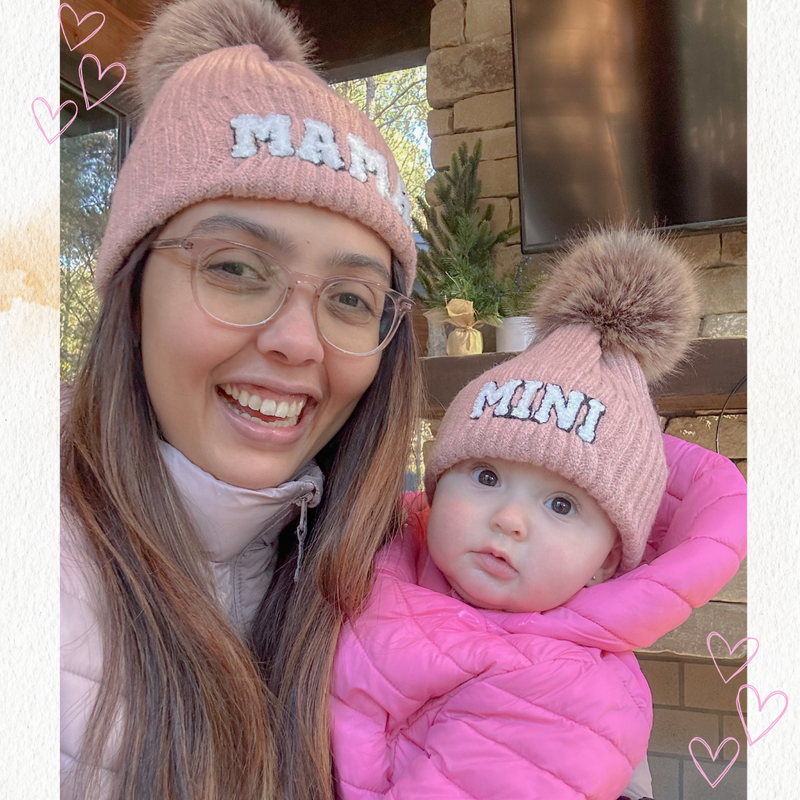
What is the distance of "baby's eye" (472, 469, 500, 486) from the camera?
98cm

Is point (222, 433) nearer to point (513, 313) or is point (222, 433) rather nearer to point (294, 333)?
point (294, 333)

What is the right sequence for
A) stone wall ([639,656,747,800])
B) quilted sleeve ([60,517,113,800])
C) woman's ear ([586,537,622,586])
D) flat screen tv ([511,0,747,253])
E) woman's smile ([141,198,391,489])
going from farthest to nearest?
stone wall ([639,656,747,800]), flat screen tv ([511,0,747,253]), woman's ear ([586,537,622,586]), woman's smile ([141,198,391,489]), quilted sleeve ([60,517,113,800])

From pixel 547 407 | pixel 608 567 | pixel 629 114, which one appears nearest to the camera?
pixel 547 407

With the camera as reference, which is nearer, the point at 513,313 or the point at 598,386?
the point at 598,386

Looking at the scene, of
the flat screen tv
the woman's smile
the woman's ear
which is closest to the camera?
the woman's smile

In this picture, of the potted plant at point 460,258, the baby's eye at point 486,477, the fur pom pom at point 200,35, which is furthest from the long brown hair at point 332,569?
the potted plant at point 460,258

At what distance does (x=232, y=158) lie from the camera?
830mm

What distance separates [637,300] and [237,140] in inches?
25.7

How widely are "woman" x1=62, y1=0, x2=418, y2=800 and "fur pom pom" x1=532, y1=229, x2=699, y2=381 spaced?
0.34m

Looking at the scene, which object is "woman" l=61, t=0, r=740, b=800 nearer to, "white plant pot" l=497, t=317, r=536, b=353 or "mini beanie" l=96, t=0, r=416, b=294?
"mini beanie" l=96, t=0, r=416, b=294

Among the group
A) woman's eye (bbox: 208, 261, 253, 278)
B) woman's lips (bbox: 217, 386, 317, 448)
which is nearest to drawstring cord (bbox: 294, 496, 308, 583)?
woman's lips (bbox: 217, 386, 317, 448)

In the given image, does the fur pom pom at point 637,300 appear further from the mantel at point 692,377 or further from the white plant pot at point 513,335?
Result: the white plant pot at point 513,335

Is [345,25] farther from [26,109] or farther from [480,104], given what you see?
[26,109]

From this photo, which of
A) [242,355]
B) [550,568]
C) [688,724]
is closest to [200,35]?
[242,355]
